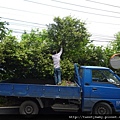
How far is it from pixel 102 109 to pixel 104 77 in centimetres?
119

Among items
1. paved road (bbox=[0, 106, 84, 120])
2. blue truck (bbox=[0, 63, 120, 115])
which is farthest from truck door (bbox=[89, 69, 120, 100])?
paved road (bbox=[0, 106, 84, 120])

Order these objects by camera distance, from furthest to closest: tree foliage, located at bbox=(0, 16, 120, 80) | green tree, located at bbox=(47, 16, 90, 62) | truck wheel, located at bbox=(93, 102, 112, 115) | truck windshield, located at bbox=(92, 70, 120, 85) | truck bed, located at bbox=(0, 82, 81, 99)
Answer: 1. green tree, located at bbox=(47, 16, 90, 62)
2. tree foliage, located at bbox=(0, 16, 120, 80)
3. truck windshield, located at bbox=(92, 70, 120, 85)
4. truck wheel, located at bbox=(93, 102, 112, 115)
5. truck bed, located at bbox=(0, 82, 81, 99)

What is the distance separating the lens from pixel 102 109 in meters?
7.20

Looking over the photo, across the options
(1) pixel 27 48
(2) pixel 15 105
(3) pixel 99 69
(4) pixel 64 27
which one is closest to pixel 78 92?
(3) pixel 99 69

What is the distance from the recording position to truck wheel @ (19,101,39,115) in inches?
279

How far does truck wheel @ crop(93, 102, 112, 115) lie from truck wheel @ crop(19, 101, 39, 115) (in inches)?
85.4

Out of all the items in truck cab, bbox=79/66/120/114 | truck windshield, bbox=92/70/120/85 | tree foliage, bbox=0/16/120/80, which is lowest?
truck cab, bbox=79/66/120/114

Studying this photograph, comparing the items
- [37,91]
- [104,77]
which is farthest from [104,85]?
[37,91]

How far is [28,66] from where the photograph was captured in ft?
32.0

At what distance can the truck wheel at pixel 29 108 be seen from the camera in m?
7.09

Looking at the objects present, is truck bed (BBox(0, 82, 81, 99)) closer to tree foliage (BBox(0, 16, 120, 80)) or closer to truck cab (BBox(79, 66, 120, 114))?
truck cab (BBox(79, 66, 120, 114))

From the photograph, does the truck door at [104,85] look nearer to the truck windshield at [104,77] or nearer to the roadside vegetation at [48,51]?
the truck windshield at [104,77]

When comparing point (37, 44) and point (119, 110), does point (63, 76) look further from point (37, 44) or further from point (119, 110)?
point (119, 110)

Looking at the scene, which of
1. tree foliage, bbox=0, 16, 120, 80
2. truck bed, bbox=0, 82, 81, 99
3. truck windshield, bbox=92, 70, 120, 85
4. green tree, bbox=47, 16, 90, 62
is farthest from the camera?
green tree, bbox=47, 16, 90, 62
